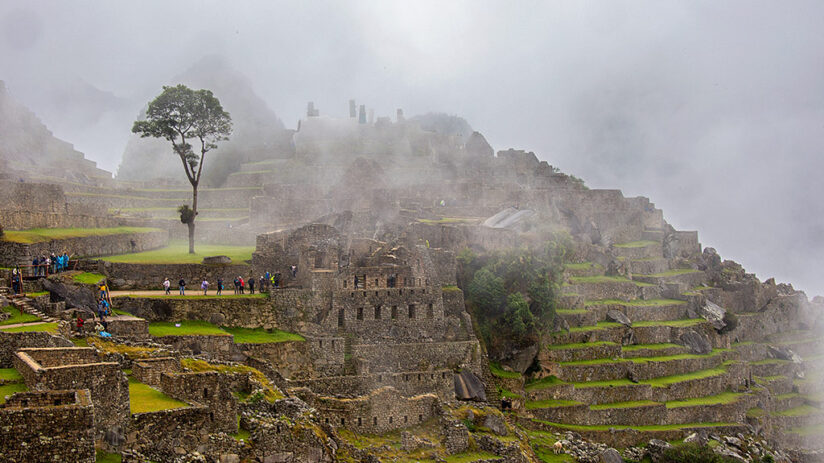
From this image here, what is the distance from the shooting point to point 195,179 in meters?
32.8

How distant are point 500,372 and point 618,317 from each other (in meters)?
10.5

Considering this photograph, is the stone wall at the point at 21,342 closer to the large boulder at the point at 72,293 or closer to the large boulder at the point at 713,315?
the large boulder at the point at 72,293

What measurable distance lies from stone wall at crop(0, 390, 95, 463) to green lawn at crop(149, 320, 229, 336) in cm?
1123

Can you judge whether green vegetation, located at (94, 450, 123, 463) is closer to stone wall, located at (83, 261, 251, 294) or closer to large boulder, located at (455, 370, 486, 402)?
stone wall, located at (83, 261, 251, 294)

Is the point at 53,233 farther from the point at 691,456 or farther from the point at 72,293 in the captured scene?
the point at 691,456

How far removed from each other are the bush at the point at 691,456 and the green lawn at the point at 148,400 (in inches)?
864

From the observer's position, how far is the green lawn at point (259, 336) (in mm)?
24752

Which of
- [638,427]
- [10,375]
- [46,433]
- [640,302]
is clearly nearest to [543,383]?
[638,427]

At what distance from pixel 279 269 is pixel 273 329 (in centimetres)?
357

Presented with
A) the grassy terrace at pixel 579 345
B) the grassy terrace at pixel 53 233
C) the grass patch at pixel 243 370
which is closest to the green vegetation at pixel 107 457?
the grass patch at pixel 243 370

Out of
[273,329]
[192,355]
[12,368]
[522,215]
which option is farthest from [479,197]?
[12,368]

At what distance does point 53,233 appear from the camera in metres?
28.3

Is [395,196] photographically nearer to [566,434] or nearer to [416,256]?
[416,256]

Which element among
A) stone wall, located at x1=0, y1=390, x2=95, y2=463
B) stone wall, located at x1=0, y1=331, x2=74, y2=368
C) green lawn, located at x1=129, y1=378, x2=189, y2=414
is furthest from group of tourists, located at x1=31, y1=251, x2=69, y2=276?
stone wall, located at x1=0, y1=390, x2=95, y2=463
